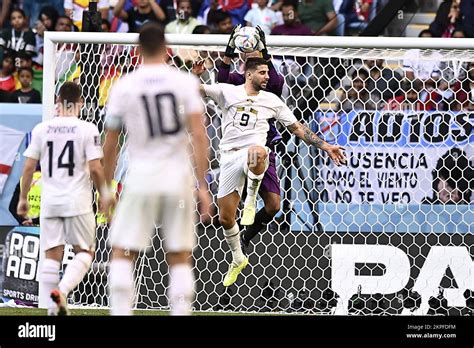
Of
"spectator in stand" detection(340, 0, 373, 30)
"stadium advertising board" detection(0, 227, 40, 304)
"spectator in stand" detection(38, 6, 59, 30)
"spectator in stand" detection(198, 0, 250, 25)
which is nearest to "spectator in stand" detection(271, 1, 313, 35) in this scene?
"spectator in stand" detection(340, 0, 373, 30)

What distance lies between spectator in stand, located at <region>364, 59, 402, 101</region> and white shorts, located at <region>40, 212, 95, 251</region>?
→ 3.80 meters

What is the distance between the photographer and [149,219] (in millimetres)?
7754

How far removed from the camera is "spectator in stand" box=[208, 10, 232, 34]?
47.5 feet

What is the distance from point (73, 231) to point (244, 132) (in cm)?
231

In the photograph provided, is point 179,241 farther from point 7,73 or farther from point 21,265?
point 7,73

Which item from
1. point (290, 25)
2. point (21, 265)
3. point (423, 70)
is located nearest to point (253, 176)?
point (423, 70)

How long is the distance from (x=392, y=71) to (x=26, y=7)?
20.0 ft

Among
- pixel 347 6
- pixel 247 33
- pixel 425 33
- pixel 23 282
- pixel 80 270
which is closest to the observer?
pixel 80 270

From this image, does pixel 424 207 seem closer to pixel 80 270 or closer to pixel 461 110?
pixel 461 110

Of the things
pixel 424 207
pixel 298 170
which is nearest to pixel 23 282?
pixel 298 170

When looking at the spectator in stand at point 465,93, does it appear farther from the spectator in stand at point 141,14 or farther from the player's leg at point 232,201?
the spectator in stand at point 141,14

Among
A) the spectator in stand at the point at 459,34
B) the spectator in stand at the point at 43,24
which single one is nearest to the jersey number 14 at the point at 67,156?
the spectator in stand at the point at 459,34

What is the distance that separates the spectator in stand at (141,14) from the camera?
14906 mm

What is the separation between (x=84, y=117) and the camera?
1201 cm
